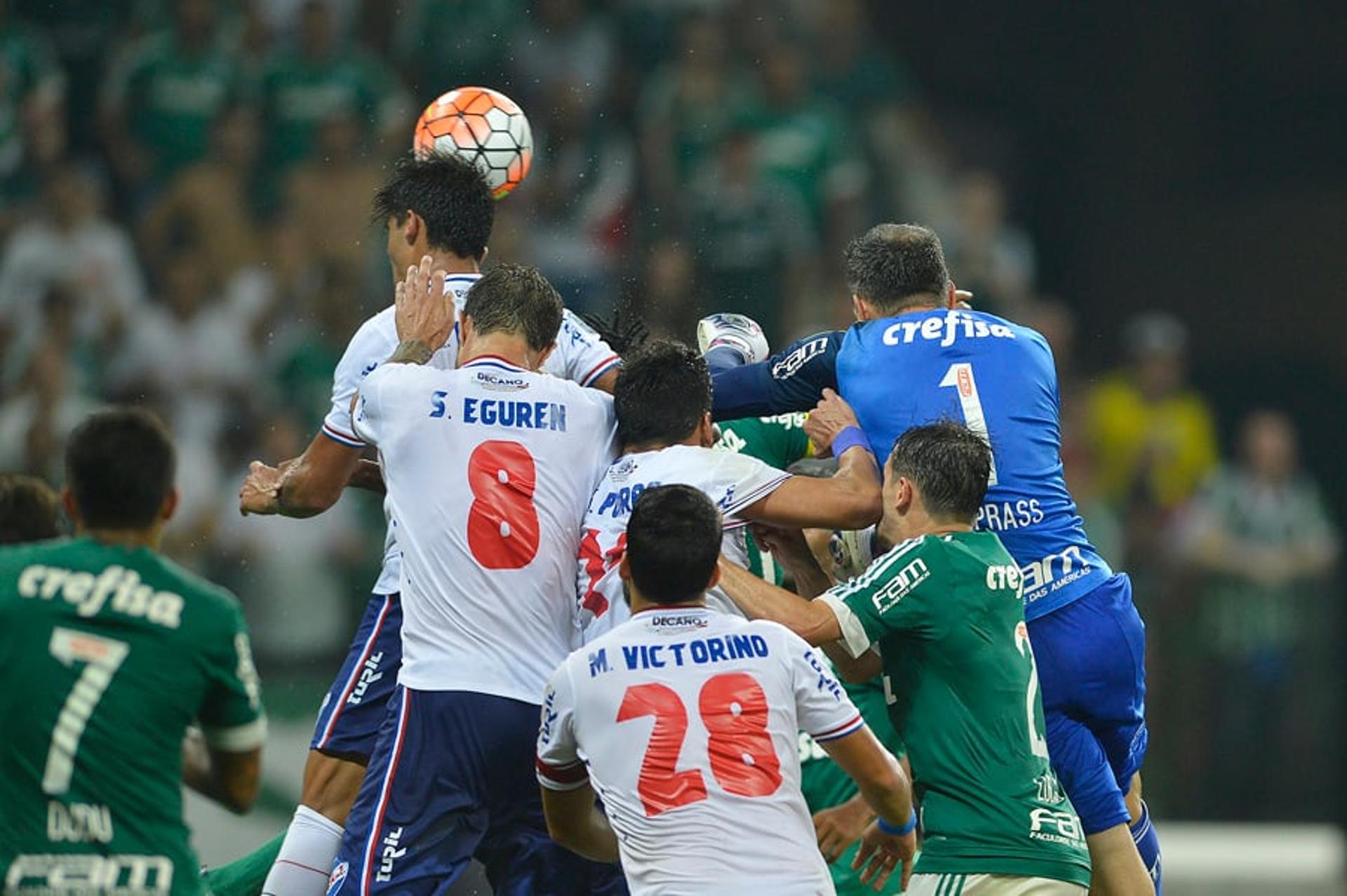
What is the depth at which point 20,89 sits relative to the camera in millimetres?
14297

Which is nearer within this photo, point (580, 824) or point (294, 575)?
point (580, 824)

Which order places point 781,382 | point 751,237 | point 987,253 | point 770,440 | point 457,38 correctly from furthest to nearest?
point 987,253 → point 457,38 → point 751,237 → point 770,440 → point 781,382

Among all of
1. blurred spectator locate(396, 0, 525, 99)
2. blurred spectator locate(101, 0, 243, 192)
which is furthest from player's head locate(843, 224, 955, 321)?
blurred spectator locate(101, 0, 243, 192)

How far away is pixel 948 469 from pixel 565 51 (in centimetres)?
921

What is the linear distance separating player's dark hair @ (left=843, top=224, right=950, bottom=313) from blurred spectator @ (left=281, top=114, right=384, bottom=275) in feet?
23.0

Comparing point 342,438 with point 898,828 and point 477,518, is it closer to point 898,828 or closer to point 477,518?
point 477,518

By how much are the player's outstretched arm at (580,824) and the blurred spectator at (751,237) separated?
7.35 meters

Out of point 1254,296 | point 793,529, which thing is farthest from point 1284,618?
point 793,529

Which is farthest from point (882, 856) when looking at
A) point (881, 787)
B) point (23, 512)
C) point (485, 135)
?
point (485, 135)

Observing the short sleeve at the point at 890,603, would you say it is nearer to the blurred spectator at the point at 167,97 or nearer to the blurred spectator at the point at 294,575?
the blurred spectator at the point at 294,575

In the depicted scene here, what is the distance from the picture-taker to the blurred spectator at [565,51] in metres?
14.3

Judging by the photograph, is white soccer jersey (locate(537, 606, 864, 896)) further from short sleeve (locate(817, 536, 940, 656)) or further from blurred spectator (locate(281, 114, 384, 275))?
blurred spectator (locate(281, 114, 384, 275))

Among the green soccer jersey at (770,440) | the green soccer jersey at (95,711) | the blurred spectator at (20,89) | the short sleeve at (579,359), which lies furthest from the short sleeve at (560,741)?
the blurred spectator at (20,89)

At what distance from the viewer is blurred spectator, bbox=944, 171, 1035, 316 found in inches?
586
